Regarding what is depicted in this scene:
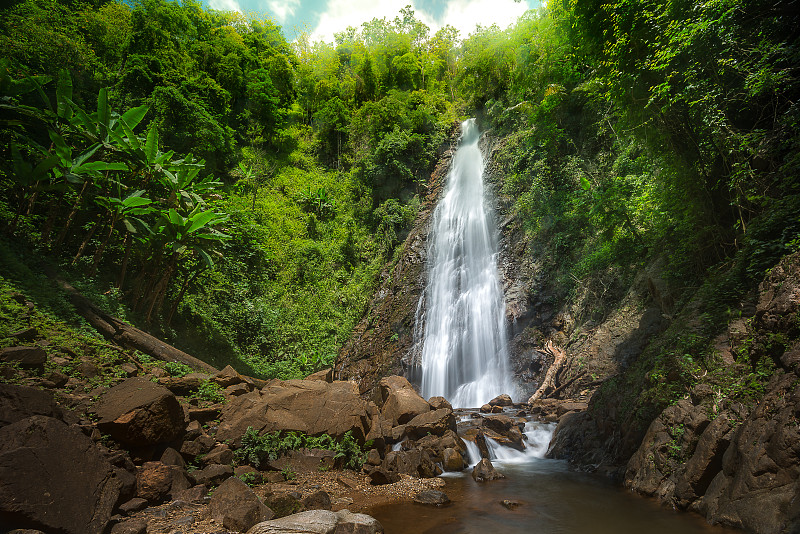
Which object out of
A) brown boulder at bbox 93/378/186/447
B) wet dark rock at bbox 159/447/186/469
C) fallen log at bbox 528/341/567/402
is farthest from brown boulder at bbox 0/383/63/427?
fallen log at bbox 528/341/567/402

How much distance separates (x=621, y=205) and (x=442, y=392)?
29.7 ft

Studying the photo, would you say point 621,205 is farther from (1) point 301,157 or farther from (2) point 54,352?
(1) point 301,157

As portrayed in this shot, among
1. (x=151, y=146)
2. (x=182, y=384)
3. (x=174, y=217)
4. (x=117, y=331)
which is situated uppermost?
(x=151, y=146)

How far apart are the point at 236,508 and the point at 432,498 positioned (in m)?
2.69

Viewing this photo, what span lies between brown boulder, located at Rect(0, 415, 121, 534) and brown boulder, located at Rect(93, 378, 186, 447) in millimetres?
601

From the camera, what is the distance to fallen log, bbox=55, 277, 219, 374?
7.14 meters

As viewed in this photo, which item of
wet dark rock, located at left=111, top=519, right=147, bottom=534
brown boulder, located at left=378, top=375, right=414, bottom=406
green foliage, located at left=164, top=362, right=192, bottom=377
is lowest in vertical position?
wet dark rock, located at left=111, top=519, right=147, bottom=534

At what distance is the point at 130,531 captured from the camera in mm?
3150

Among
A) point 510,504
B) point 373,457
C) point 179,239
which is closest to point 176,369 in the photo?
point 179,239

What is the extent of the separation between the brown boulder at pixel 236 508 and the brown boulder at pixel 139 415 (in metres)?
1.00

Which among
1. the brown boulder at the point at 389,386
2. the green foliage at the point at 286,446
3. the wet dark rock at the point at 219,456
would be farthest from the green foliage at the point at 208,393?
the brown boulder at the point at 389,386

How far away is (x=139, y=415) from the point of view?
4148 mm

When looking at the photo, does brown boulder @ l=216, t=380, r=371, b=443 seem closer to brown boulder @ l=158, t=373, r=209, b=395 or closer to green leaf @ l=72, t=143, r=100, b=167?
brown boulder @ l=158, t=373, r=209, b=395

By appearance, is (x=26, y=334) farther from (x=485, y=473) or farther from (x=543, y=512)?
(x=543, y=512)
